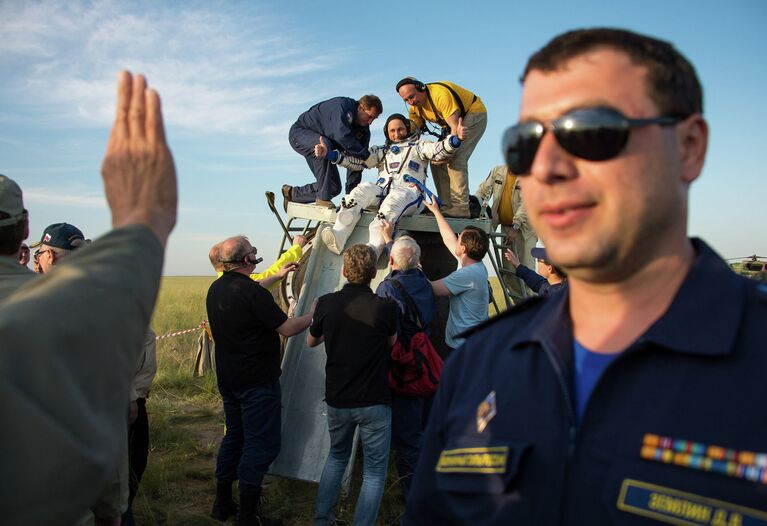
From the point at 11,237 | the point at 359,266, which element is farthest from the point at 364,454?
the point at 11,237

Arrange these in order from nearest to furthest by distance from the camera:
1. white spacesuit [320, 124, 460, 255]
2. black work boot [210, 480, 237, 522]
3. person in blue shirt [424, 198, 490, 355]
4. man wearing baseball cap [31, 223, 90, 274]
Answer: man wearing baseball cap [31, 223, 90, 274] → black work boot [210, 480, 237, 522] → person in blue shirt [424, 198, 490, 355] → white spacesuit [320, 124, 460, 255]

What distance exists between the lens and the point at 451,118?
7.05m

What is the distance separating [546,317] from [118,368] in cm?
108

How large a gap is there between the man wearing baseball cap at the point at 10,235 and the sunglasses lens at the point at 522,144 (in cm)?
174

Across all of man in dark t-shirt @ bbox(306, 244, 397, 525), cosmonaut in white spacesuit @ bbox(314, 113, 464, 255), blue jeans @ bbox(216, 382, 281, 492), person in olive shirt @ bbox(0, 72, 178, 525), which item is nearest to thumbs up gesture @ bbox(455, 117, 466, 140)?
cosmonaut in white spacesuit @ bbox(314, 113, 464, 255)

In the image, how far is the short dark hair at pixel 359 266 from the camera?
4605 millimetres

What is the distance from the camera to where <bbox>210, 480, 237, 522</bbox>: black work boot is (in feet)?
17.3

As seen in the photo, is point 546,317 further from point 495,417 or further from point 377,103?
point 377,103

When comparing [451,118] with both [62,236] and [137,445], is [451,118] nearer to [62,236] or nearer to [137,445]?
[62,236]

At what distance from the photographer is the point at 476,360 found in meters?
1.80

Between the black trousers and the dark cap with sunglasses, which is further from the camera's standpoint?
the black trousers

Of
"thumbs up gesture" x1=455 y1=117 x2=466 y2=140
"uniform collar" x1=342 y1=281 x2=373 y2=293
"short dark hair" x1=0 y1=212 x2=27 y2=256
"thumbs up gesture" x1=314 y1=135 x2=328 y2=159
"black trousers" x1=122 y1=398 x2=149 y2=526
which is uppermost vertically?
"thumbs up gesture" x1=455 y1=117 x2=466 y2=140

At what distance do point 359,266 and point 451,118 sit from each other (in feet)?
10.2

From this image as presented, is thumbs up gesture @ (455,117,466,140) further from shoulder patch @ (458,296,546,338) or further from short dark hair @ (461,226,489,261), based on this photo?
shoulder patch @ (458,296,546,338)
